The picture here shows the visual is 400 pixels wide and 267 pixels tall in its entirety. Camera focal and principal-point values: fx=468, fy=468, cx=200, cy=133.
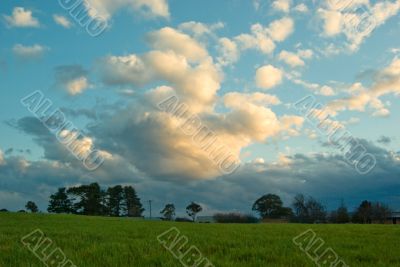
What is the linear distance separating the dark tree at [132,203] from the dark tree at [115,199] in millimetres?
2606

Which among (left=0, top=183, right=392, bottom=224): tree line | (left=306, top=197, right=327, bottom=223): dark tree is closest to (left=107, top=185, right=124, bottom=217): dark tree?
(left=0, top=183, right=392, bottom=224): tree line

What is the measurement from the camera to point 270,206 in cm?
17562

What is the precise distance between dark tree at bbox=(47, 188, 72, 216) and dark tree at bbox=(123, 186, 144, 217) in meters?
23.7

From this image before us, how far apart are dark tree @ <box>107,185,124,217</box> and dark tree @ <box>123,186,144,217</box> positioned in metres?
2.61

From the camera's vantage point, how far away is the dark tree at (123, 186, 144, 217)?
16875 cm

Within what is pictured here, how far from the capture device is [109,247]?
48.1ft

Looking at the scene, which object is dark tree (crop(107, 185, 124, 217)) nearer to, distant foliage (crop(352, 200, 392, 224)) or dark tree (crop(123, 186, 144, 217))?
dark tree (crop(123, 186, 144, 217))

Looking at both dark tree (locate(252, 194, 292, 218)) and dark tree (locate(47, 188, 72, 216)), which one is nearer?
dark tree (locate(47, 188, 72, 216))

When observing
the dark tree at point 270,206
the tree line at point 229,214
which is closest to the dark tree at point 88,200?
the tree line at point 229,214

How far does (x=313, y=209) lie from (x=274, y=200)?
63.4 feet

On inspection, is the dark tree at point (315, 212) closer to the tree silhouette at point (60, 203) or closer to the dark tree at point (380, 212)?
the dark tree at point (380, 212)

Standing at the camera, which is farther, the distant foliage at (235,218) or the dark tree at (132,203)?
the dark tree at (132,203)

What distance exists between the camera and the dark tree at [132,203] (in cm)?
16875

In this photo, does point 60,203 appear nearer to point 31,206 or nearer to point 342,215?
point 31,206
